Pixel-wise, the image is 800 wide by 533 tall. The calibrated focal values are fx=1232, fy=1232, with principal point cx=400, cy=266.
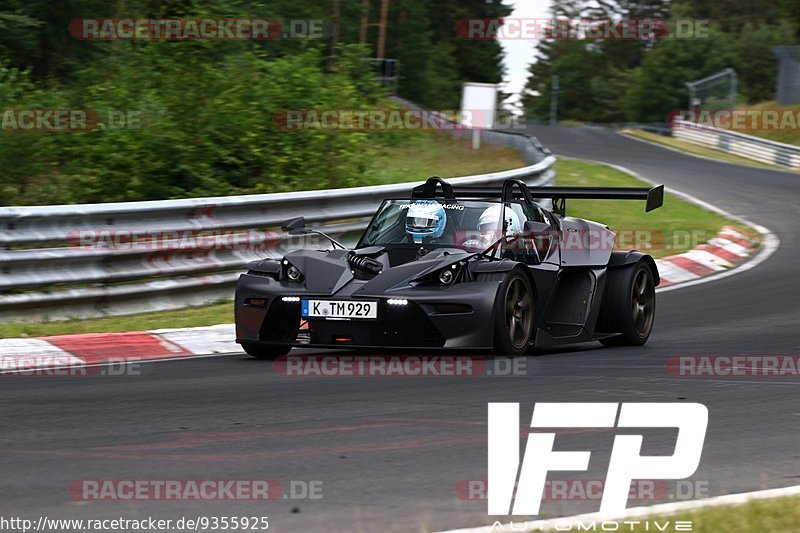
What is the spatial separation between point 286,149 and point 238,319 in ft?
21.9

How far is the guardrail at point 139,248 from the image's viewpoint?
1009 centimetres

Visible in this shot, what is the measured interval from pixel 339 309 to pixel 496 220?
1.60 metres

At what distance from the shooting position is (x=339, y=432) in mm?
5797

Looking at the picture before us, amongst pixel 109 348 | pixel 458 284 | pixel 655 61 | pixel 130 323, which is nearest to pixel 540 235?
pixel 458 284

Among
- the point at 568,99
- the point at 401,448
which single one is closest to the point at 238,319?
the point at 401,448

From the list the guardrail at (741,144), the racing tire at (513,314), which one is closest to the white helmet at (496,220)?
the racing tire at (513,314)

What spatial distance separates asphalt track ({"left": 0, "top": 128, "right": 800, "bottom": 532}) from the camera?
4.44 metres

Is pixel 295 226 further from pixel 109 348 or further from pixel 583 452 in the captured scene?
pixel 583 452

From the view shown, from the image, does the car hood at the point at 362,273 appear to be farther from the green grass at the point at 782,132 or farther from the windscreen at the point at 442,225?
the green grass at the point at 782,132

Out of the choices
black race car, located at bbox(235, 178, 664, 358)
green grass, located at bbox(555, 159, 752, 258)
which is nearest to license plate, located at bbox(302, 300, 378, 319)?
black race car, located at bbox(235, 178, 664, 358)

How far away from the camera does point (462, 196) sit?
10.5m

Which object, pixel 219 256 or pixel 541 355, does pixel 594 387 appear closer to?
pixel 541 355

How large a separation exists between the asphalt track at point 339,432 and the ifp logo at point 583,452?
2.8 inches

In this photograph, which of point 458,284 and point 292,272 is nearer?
point 458,284
